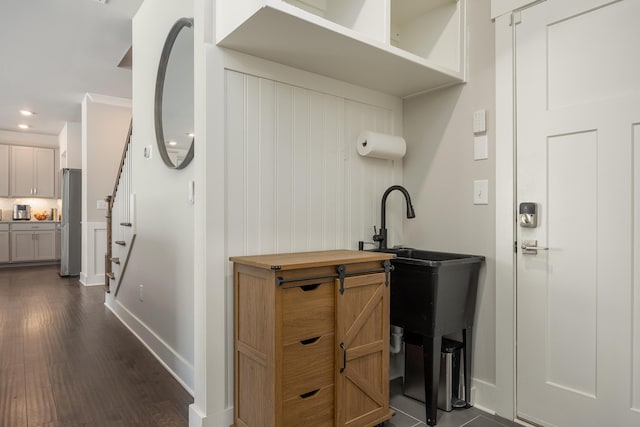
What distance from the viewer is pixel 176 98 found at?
263 cm

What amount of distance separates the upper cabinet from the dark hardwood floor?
190 cm

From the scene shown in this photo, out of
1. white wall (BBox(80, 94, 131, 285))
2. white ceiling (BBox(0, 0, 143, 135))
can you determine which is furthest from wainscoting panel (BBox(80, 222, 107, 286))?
white ceiling (BBox(0, 0, 143, 135))

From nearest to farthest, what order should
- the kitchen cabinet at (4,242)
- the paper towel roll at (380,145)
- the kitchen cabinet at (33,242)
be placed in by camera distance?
the paper towel roll at (380,145)
the kitchen cabinet at (4,242)
the kitchen cabinet at (33,242)

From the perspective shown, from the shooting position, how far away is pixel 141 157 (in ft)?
10.8

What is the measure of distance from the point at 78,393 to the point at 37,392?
0.24 metres

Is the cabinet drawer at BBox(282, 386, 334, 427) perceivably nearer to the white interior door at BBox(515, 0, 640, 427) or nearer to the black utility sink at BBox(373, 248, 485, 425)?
the black utility sink at BBox(373, 248, 485, 425)

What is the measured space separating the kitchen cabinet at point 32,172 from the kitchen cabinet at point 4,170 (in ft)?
0.26

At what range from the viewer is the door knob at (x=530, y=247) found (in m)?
1.89

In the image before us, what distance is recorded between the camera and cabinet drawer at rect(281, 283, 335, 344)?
154cm

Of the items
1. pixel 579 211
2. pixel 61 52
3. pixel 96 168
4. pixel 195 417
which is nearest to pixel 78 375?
pixel 195 417

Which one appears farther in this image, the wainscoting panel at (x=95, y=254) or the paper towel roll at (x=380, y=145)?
the wainscoting panel at (x=95, y=254)

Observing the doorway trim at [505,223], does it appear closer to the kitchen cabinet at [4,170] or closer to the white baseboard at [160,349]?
the white baseboard at [160,349]

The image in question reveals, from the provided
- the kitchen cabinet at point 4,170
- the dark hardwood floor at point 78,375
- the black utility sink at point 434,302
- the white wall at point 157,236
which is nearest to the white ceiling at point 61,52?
the white wall at point 157,236

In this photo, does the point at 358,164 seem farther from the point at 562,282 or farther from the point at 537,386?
the point at 537,386
